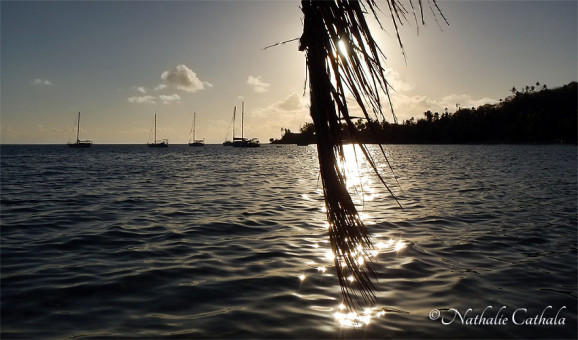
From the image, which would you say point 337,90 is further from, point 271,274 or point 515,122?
point 515,122

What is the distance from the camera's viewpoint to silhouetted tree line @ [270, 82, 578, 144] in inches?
5369

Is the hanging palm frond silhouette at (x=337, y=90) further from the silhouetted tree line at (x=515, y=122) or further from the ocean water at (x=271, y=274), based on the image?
the silhouetted tree line at (x=515, y=122)

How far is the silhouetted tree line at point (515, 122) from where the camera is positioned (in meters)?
136

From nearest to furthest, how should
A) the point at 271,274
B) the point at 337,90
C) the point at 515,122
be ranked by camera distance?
the point at 337,90 < the point at 271,274 < the point at 515,122

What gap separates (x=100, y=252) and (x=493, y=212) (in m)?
11.7

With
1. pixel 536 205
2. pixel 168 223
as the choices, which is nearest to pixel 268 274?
pixel 168 223

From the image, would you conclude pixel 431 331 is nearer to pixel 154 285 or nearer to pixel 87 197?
pixel 154 285

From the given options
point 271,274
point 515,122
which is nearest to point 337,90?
point 271,274

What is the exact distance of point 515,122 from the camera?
477 feet

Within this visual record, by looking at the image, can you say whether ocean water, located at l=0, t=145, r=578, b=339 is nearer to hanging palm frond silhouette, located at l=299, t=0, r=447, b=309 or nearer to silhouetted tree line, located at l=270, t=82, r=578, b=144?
hanging palm frond silhouette, located at l=299, t=0, r=447, b=309

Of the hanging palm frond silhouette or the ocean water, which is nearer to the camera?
the hanging palm frond silhouette

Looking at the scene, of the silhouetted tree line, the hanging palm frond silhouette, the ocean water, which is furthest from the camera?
the silhouetted tree line

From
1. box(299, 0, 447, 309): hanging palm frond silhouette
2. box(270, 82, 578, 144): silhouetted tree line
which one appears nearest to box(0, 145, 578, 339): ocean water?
box(299, 0, 447, 309): hanging palm frond silhouette

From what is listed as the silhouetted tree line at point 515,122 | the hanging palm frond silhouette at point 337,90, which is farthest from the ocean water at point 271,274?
the silhouetted tree line at point 515,122
